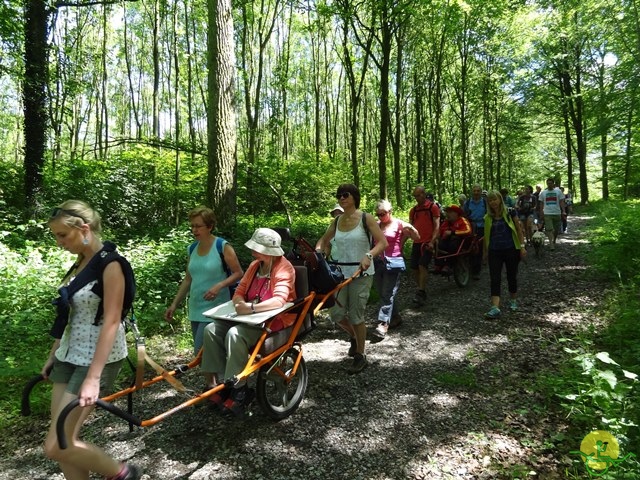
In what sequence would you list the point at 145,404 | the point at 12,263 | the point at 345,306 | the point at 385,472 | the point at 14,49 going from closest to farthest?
the point at 385,472 → the point at 145,404 → the point at 345,306 → the point at 12,263 → the point at 14,49

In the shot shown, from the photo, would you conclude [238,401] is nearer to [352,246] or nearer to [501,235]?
[352,246]

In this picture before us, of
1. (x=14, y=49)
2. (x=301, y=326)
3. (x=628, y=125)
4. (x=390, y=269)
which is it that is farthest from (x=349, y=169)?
(x=301, y=326)

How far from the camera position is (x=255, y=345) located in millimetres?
3391

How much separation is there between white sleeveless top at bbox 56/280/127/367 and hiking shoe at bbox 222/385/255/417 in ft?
3.85

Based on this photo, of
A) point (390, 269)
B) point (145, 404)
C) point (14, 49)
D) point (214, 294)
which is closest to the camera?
point (214, 294)

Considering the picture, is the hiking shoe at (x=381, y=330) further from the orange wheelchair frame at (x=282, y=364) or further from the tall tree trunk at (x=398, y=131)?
the tall tree trunk at (x=398, y=131)

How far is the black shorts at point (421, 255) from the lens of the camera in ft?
25.2

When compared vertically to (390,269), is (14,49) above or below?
above

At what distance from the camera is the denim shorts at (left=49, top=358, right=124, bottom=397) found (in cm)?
228

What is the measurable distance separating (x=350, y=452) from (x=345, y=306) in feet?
5.91

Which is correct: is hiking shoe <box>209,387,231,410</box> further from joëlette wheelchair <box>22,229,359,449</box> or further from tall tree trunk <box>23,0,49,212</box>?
tall tree trunk <box>23,0,49,212</box>

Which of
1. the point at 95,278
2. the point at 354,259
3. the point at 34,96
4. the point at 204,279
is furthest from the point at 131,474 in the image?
the point at 34,96

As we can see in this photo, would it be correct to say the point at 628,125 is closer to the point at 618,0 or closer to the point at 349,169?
the point at 618,0

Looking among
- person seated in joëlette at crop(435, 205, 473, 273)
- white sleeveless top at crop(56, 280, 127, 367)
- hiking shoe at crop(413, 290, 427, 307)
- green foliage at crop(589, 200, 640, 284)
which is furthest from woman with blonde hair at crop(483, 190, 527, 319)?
white sleeveless top at crop(56, 280, 127, 367)
